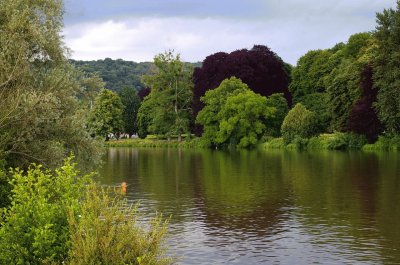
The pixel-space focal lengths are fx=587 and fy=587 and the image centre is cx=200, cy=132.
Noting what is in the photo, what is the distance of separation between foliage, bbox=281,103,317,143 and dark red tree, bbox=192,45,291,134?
20212 millimetres

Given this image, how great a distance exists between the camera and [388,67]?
81.8 meters

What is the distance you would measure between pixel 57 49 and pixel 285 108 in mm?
86239

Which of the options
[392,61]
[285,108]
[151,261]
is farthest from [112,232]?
[285,108]

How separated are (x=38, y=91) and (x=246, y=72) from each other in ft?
311

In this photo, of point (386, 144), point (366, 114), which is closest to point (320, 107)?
point (366, 114)

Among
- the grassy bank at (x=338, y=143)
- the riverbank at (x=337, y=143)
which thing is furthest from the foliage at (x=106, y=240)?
the grassy bank at (x=338, y=143)

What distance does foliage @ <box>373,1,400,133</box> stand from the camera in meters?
80.0

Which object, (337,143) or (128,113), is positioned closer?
(337,143)

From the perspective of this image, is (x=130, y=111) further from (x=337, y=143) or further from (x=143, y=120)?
→ (x=337, y=143)

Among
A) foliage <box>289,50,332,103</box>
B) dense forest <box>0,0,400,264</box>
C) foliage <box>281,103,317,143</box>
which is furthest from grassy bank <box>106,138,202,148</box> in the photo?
foliage <box>289,50,332,103</box>

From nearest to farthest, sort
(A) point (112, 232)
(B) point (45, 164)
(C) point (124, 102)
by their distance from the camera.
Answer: (A) point (112, 232)
(B) point (45, 164)
(C) point (124, 102)

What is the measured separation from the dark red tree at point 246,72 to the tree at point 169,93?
4.65 metres

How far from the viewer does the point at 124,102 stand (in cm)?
16550

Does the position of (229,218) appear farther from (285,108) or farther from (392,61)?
(285,108)
